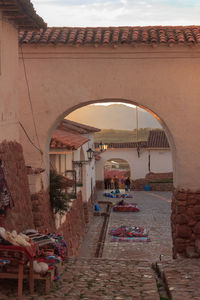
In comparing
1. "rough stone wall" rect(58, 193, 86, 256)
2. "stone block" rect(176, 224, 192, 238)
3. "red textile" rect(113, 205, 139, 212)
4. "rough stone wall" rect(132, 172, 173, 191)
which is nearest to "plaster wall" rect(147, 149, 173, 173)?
"rough stone wall" rect(132, 172, 173, 191)

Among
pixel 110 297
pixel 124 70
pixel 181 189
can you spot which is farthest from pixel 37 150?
pixel 110 297

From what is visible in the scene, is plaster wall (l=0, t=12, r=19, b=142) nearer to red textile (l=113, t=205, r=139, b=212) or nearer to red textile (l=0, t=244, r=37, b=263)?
red textile (l=0, t=244, r=37, b=263)

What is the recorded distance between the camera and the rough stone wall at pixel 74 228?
14.9 metres

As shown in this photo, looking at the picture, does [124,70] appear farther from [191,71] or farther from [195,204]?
[195,204]

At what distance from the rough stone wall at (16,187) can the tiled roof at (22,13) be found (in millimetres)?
2488

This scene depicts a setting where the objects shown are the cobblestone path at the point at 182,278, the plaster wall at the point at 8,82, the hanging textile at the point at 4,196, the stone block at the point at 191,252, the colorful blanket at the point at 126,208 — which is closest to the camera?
the cobblestone path at the point at 182,278

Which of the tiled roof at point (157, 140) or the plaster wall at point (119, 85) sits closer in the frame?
the plaster wall at point (119, 85)

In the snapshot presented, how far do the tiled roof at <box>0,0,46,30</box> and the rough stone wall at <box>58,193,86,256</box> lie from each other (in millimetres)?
7048

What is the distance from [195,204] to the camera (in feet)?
36.6

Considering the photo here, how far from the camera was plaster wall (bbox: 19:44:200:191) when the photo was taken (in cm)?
1111

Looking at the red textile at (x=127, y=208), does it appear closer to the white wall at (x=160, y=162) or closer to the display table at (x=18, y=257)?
the white wall at (x=160, y=162)

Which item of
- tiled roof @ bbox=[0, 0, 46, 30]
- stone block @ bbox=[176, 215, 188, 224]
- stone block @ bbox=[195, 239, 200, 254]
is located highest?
tiled roof @ bbox=[0, 0, 46, 30]

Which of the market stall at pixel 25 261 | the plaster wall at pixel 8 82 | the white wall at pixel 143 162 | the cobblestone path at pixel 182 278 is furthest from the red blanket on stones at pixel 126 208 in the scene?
the market stall at pixel 25 261

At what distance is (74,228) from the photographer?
17172 millimetres
